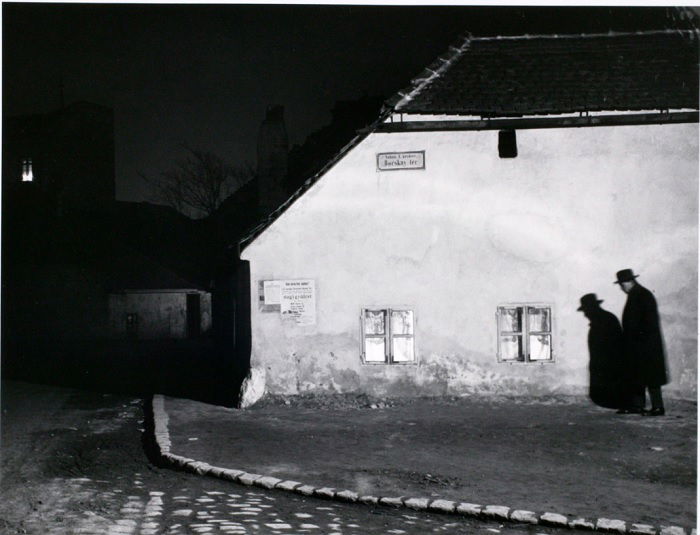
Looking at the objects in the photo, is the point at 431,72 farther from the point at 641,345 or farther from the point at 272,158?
the point at 272,158

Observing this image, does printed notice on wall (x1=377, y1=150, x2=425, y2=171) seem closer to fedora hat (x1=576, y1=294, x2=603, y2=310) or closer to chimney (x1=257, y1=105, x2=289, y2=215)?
fedora hat (x1=576, y1=294, x2=603, y2=310)

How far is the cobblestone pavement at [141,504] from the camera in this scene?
651cm

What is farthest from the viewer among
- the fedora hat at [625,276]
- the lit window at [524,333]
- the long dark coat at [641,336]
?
the lit window at [524,333]

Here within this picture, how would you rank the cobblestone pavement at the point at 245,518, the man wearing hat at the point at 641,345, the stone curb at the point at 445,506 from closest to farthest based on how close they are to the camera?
the stone curb at the point at 445,506
the cobblestone pavement at the point at 245,518
the man wearing hat at the point at 641,345

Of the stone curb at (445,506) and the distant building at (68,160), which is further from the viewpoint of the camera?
the distant building at (68,160)

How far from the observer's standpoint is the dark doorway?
3950 cm

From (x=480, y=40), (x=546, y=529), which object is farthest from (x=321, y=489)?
(x=480, y=40)

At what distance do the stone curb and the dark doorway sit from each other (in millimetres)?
31340

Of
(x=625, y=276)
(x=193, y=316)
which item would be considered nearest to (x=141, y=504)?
(x=625, y=276)

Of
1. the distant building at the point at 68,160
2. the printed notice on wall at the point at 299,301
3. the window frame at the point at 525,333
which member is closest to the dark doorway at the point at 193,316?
the distant building at the point at 68,160

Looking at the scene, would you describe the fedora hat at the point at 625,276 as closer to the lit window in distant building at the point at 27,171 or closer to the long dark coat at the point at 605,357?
the long dark coat at the point at 605,357

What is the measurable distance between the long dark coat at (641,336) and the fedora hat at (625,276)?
0.17 m

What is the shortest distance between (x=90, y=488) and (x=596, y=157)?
9.48 m

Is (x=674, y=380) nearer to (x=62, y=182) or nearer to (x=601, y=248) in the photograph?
(x=601, y=248)
